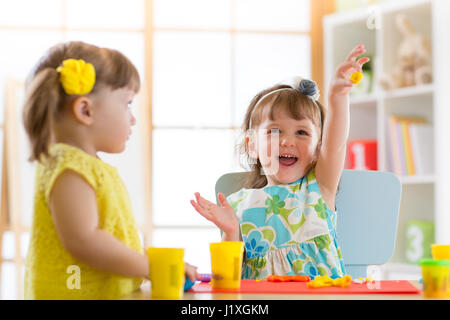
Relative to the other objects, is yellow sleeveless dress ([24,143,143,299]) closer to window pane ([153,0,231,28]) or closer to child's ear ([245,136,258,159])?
child's ear ([245,136,258,159])

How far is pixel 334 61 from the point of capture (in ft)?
11.4

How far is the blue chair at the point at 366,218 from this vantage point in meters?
1.57

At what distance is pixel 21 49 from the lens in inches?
144

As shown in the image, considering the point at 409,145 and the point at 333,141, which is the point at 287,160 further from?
the point at 409,145

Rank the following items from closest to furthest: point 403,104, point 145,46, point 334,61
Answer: point 403,104 < point 334,61 < point 145,46

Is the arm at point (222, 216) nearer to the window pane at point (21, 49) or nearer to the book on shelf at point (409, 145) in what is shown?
the book on shelf at point (409, 145)

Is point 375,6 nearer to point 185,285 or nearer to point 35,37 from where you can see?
point 35,37

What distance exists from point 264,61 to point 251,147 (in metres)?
2.20

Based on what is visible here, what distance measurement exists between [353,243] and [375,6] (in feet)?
6.54

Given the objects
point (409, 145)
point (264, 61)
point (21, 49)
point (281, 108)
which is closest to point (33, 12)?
point (21, 49)

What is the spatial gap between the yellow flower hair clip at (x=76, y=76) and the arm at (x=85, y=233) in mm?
129

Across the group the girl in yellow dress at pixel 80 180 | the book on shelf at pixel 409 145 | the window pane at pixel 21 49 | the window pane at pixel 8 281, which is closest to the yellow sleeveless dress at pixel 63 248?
the girl in yellow dress at pixel 80 180
